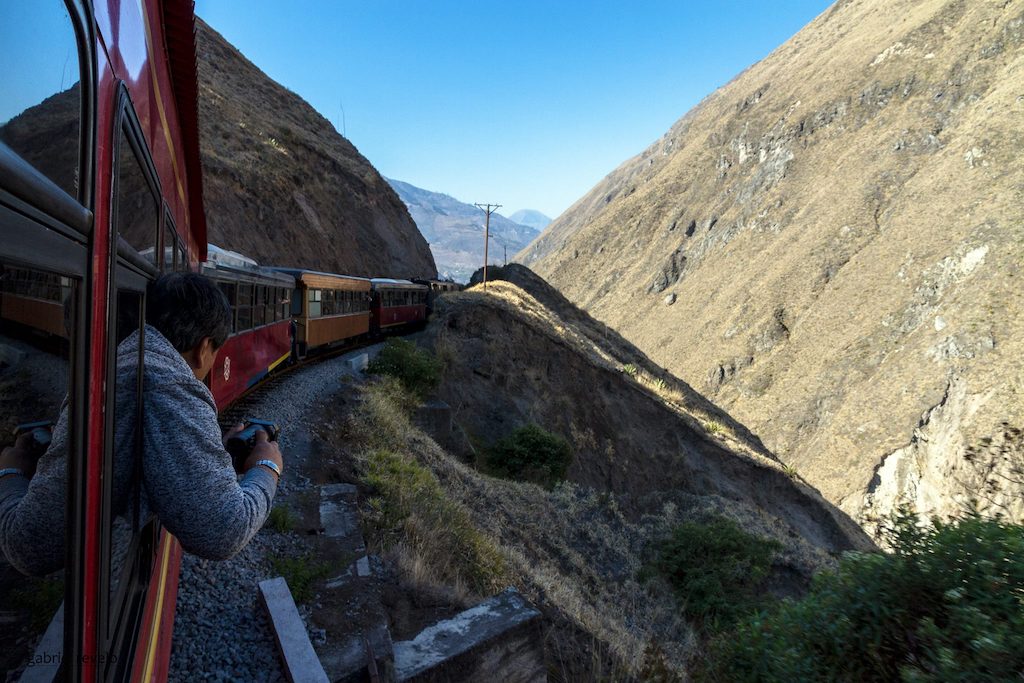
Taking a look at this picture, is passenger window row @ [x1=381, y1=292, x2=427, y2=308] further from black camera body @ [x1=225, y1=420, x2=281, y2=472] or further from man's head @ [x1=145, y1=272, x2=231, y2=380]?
man's head @ [x1=145, y1=272, x2=231, y2=380]

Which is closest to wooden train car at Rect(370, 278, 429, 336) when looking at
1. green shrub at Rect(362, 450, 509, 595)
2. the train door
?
green shrub at Rect(362, 450, 509, 595)

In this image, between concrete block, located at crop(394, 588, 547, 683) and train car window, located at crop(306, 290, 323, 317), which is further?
train car window, located at crop(306, 290, 323, 317)

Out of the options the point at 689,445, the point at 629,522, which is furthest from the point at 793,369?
the point at 629,522

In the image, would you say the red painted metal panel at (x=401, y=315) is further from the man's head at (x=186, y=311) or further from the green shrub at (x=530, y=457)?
the man's head at (x=186, y=311)

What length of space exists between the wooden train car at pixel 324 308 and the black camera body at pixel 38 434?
1311cm

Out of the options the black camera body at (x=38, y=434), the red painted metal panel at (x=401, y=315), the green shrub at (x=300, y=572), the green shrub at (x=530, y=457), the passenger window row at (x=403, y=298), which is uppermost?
the black camera body at (x=38, y=434)

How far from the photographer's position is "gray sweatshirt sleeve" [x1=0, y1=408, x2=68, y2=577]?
1.18 meters

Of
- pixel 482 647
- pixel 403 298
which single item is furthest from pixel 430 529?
pixel 403 298

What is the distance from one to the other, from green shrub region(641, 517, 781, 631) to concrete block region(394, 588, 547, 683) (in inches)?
271

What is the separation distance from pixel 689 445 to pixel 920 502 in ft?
74.9

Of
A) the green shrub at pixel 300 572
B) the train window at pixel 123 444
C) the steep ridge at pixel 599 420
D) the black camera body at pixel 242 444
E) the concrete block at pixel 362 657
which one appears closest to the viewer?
the train window at pixel 123 444

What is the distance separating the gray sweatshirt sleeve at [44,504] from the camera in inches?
46.4

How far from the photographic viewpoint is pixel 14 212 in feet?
2.93

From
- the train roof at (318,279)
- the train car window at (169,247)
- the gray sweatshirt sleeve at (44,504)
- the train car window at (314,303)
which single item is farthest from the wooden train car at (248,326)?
the gray sweatshirt sleeve at (44,504)
